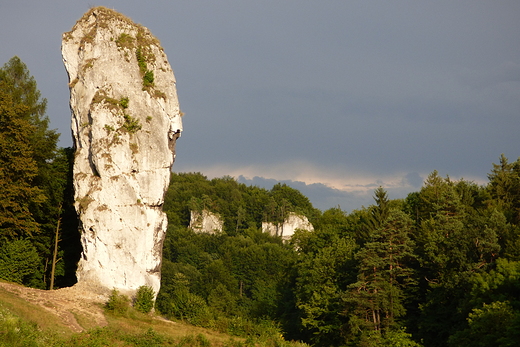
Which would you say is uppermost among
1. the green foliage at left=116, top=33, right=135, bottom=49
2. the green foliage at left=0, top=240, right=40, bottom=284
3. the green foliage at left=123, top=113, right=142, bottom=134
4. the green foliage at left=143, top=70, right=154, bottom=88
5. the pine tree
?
the green foliage at left=116, top=33, right=135, bottom=49

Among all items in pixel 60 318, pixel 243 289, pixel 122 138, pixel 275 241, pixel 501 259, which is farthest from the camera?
pixel 275 241

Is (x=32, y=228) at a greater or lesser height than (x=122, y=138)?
lesser

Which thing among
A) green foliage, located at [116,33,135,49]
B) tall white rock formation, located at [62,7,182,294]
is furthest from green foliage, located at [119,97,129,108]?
green foliage, located at [116,33,135,49]

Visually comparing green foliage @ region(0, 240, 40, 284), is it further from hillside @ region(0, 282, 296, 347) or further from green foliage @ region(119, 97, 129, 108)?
green foliage @ region(119, 97, 129, 108)

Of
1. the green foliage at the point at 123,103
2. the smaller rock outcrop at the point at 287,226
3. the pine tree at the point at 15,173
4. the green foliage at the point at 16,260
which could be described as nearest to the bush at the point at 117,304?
the green foliage at the point at 16,260

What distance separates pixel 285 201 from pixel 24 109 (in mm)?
97696

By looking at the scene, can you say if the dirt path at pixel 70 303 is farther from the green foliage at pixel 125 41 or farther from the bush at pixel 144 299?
the green foliage at pixel 125 41

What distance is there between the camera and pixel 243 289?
96.4m

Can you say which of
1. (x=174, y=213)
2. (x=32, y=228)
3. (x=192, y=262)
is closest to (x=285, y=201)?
(x=174, y=213)

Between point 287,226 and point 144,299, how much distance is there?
92613mm

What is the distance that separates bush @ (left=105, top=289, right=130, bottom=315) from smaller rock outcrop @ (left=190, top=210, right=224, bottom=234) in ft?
283

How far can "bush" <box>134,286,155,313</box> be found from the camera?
36.0 m

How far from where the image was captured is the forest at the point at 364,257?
34719mm

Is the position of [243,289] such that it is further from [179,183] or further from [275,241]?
[179,183]
